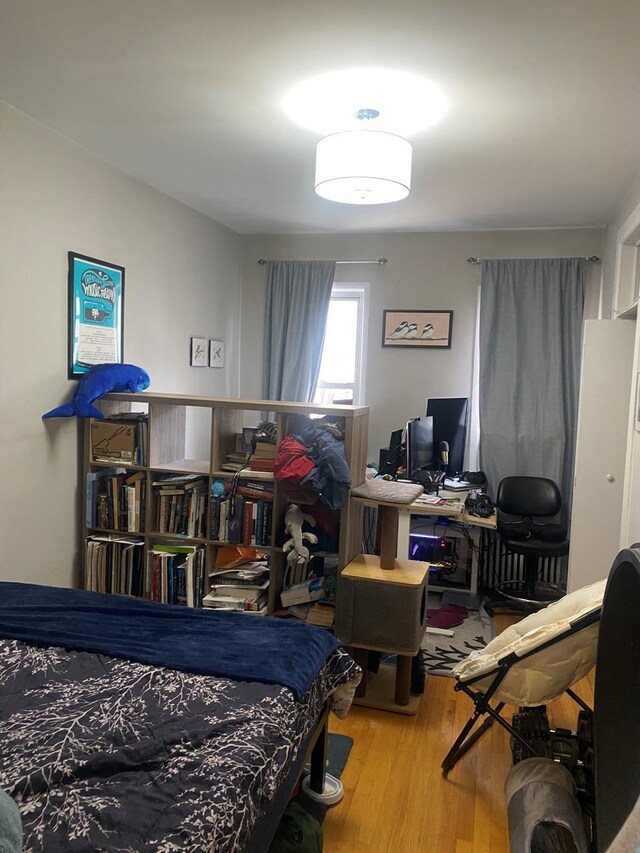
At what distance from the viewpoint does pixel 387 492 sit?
3041 millimetres

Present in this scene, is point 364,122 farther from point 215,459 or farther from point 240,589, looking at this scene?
point 240,589

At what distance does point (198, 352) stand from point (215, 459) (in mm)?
1602

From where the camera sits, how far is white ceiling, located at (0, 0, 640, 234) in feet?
6.50

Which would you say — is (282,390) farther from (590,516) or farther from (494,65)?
(494,65)

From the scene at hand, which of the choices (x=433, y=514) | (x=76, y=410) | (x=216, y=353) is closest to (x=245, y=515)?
(x=76, y=410)

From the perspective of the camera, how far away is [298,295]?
5148 mm

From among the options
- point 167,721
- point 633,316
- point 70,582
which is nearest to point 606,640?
point 167,721

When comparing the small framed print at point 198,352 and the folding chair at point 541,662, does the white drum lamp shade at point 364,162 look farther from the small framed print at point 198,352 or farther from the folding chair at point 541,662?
the small framed print at point 198,352

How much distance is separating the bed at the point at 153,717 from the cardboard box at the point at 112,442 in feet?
3.43

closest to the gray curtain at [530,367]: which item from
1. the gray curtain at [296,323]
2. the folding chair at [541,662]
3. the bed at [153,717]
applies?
the gray curtain at [296,323]

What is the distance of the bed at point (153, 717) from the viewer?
52.1 inches

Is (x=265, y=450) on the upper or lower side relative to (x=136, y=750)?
upper

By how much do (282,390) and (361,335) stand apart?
79cm

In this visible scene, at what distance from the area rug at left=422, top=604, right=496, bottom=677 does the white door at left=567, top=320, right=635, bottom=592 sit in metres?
0.64
